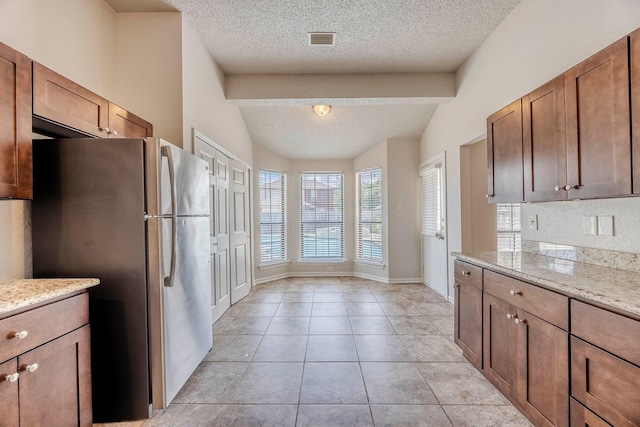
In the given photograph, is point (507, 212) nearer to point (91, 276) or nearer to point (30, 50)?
point (91, 276)

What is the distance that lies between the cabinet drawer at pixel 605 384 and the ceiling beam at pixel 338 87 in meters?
3.15

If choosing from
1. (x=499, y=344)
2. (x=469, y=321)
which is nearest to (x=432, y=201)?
(x=469, y=321)

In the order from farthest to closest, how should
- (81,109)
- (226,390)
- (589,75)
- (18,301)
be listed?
1. (226,390)
2. (81,109)
3. (589,75)
4. (18,301)

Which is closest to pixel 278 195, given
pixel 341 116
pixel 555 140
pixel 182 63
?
pixel 341 116

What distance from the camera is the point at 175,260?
200 centimetres

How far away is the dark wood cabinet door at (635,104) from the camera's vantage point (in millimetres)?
1346

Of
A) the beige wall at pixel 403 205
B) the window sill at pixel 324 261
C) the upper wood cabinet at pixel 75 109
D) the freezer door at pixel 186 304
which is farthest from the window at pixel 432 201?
the upper wood cabinet at pixel 75 109

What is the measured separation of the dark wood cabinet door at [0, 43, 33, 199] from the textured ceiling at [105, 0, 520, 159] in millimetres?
1529

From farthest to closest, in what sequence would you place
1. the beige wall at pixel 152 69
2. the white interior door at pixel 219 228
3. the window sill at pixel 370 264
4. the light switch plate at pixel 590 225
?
the window sill at pixel 370 264
the white interior door at pixel 219 228
the beige wall at pixel 152 69
the light switch plate at pixel 590 225

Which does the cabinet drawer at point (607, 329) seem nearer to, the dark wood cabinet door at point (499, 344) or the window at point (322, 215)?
the dark wood cabinet door at point (499, 344)

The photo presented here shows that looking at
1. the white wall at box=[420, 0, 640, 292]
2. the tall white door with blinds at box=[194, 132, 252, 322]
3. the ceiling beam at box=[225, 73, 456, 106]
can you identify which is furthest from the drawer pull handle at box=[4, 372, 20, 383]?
the white wall at box=[420, 0, 640, 292]

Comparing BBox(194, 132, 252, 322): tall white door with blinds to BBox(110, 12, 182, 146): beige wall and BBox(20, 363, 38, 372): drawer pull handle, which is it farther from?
BBox(20, 363, 38, 372): drawer pull handle

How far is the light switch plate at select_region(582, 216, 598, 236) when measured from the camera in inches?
76.1

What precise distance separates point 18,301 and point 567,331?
2.44 m
